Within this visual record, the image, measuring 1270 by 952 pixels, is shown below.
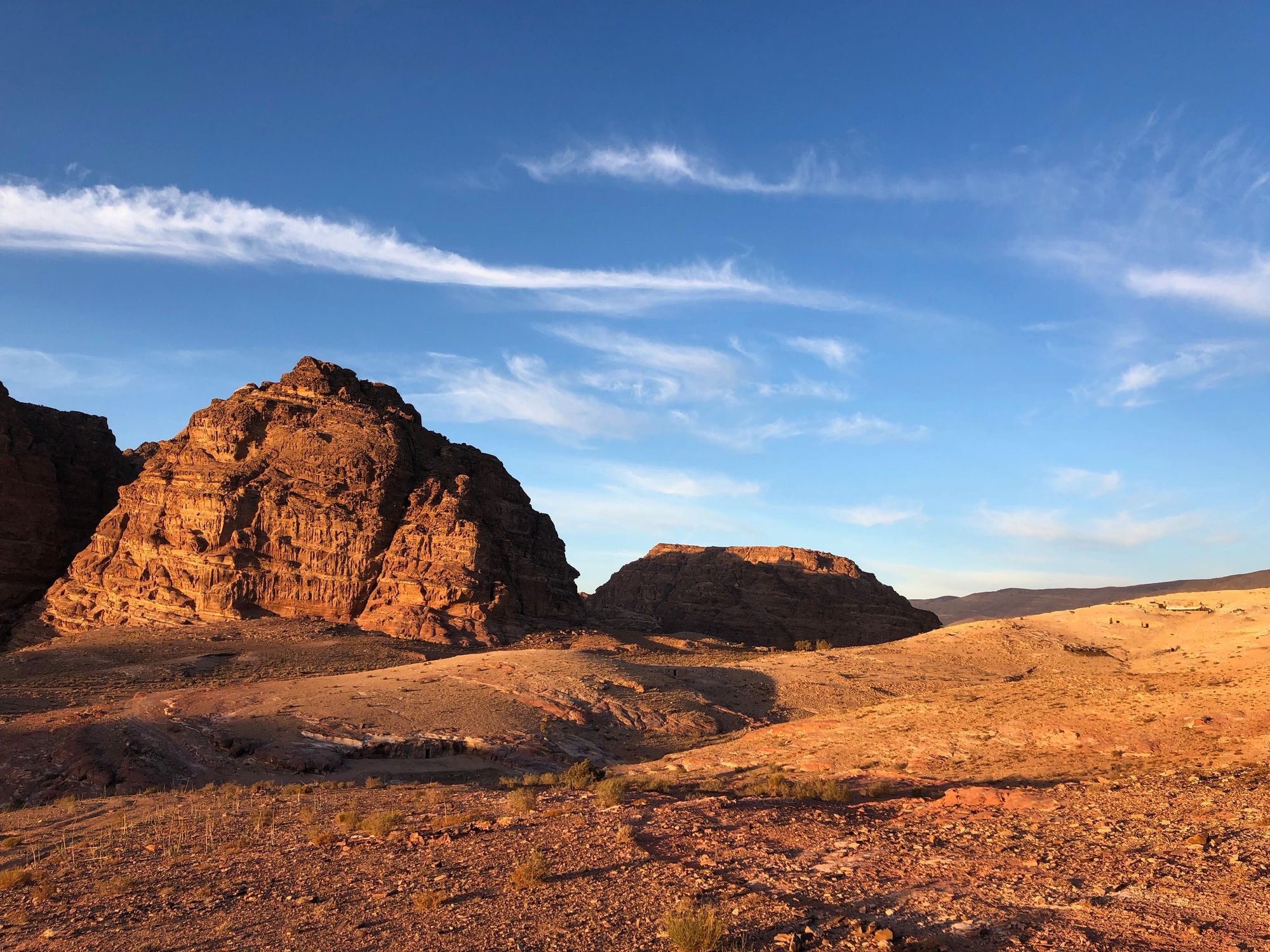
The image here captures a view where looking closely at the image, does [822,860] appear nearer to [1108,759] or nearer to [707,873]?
[707,873]

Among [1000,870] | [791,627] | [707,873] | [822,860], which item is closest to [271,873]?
[707,873]

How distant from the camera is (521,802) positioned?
13.9 meters

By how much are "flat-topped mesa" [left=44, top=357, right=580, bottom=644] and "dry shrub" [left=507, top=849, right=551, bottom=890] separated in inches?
1726

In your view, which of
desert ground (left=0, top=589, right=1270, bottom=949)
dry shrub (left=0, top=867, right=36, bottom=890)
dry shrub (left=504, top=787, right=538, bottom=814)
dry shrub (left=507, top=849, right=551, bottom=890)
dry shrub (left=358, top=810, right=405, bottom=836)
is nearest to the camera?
desert ground (left=0, top=589, right=1270, bottom=949)

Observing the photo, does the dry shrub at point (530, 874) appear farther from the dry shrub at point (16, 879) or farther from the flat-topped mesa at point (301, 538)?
the flat-topped mesa at point (301, 538)

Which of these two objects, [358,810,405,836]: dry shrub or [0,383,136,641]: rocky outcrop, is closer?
[358,810,405,836]: dry shrub

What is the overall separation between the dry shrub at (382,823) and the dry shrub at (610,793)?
134 inches

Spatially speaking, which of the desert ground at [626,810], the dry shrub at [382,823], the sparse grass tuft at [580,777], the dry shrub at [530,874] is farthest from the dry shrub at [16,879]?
the sparse grass tuft at [580,777]

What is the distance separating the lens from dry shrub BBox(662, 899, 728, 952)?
6.73 metres

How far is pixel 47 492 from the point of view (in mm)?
63656

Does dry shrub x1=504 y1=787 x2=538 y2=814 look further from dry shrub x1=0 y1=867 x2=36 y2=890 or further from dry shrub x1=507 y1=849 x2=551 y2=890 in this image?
dry shrub x1=0 y1=867 x2=36 y2=890

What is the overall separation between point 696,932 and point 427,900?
310cm

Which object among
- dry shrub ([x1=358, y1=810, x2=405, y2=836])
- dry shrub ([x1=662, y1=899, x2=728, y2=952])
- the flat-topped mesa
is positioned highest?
the flat-topped mesa

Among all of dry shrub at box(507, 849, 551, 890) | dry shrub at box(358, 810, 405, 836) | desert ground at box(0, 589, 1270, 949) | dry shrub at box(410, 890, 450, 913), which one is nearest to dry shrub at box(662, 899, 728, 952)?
desert ground at box(0, 589, 1270, 949)
